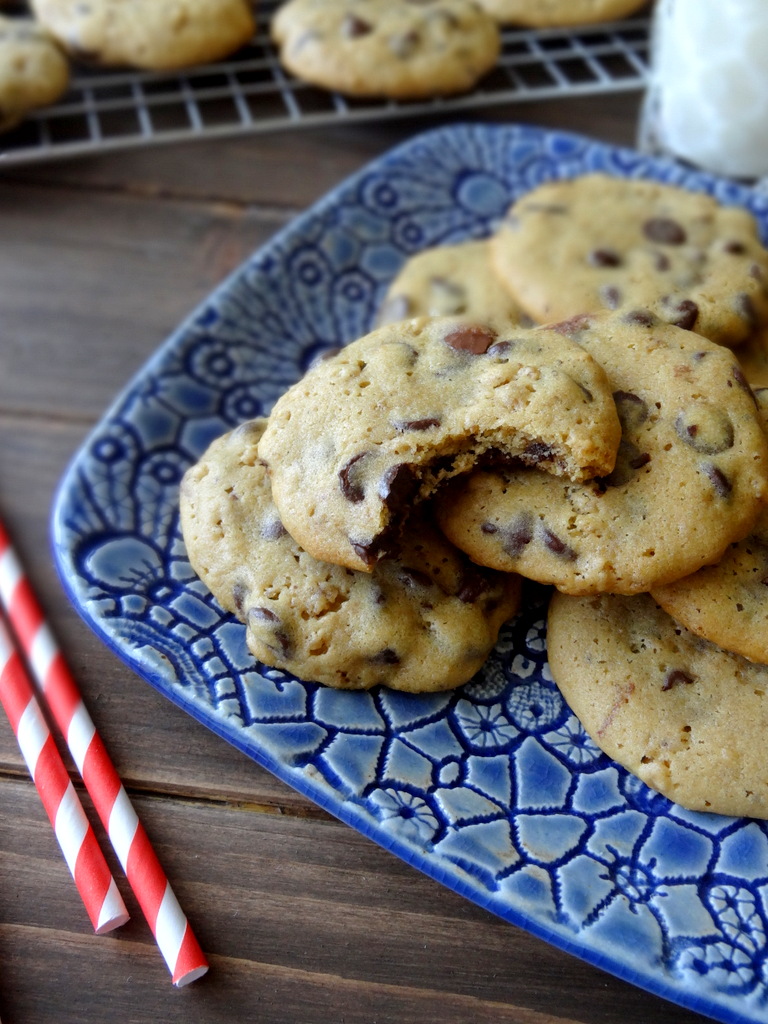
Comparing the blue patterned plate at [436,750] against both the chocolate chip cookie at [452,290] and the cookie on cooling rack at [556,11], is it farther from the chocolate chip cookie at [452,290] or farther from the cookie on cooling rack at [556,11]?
the cookie on cooling rack at [556,11]

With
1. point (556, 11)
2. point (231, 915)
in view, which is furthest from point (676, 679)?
point (556, 11)

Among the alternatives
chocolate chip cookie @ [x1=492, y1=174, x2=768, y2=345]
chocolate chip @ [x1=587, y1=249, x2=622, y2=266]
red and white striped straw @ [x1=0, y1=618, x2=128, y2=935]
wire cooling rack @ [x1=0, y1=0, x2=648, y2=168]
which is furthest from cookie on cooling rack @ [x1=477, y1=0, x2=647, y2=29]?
red and white striped straw @ [x1=0, y1=618, x2=128, y2=935]

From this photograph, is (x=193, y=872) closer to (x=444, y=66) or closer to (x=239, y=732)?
(x=239, y=732)

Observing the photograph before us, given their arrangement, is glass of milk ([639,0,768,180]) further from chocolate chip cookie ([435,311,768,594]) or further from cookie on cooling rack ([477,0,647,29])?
chocolate chip cookie ([435,311,768,594])

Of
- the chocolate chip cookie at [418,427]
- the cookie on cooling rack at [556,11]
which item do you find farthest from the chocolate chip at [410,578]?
the cookie on cooling rack at [556,11]

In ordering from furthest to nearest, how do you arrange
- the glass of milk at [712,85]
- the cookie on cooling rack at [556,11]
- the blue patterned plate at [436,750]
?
the cookie on cooling rack at [556,11], the glass of milk at [712,85], the blue patterned plate at [436,750]

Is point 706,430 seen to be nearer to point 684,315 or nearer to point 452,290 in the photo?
point 684,315
